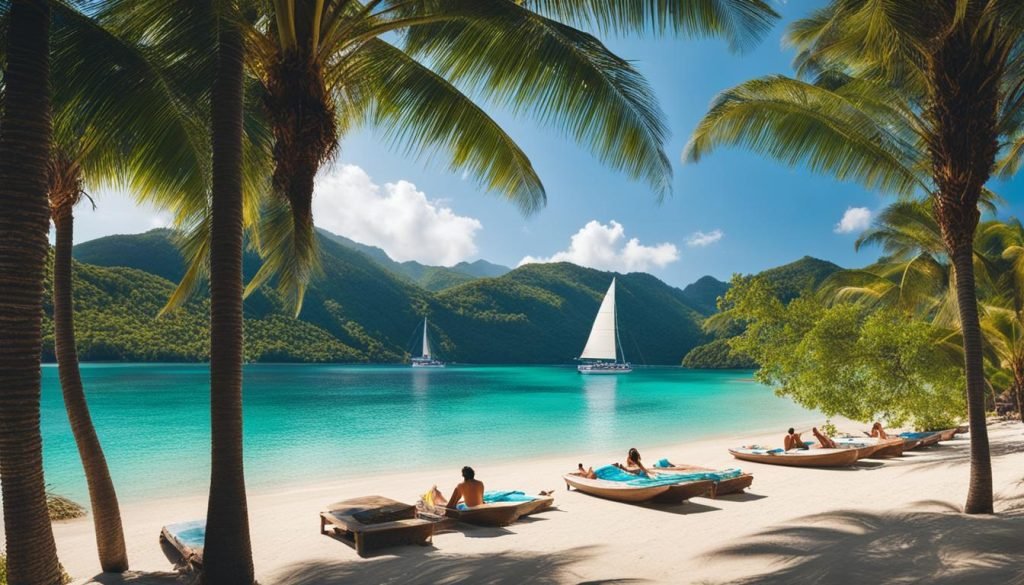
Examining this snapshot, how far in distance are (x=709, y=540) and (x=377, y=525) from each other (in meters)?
3.95

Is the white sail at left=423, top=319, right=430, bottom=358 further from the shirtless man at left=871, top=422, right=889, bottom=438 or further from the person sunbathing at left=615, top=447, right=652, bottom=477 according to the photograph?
the person sunbathing at left=615, top=447, right=652, bottom=477

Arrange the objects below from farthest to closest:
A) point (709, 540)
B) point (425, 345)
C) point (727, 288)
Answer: point (425, 345), point (727, 288), point (709, 540)

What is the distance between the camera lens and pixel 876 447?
560 inches

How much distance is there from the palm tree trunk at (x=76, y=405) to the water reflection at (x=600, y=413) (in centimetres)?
1916

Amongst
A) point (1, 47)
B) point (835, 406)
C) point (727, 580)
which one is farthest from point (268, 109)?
point (835, 406)

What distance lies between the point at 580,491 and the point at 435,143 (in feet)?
23.3

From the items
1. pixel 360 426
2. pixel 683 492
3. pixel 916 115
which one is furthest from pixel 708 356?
pixel 916 115

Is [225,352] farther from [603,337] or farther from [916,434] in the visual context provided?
[603,337]

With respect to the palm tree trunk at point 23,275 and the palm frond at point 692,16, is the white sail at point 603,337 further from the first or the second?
the palm tree trunk at point 23,275

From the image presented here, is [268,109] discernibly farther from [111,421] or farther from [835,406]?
[111,421]

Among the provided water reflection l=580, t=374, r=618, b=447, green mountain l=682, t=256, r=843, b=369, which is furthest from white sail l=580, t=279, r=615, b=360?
green mountain l=682, t=256, r=843, b=369

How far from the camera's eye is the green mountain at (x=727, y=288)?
2613 inches

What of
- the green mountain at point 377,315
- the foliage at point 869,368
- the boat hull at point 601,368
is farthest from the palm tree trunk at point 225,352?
the boat hull at point 601,368

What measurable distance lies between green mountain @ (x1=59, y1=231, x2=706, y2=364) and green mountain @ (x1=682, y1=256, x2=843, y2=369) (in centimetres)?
746
